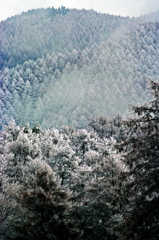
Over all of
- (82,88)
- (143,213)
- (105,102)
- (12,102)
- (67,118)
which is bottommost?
(143,213)

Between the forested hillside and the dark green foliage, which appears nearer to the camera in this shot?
the dark green foliage

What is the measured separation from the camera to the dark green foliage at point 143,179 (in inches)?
300

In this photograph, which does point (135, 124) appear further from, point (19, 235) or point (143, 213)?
point (19, 235)

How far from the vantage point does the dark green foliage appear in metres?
7.63

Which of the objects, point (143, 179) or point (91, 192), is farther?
point (91, 192)

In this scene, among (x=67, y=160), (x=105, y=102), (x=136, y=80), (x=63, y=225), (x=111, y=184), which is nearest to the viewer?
(x=63, y=225)

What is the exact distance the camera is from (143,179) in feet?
25.9

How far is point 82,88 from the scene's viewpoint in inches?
6806

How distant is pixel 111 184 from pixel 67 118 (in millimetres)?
117200

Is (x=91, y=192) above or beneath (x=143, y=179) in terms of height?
above

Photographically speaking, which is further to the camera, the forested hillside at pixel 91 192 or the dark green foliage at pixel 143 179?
the forested hillside at pixel 91 192

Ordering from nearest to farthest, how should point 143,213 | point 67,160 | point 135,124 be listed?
point 143,213 → point 135,124 → point 67,160

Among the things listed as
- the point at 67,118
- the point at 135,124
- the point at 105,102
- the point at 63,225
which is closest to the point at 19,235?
the point at 63,225

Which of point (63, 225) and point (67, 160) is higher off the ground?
point (67, 160)
